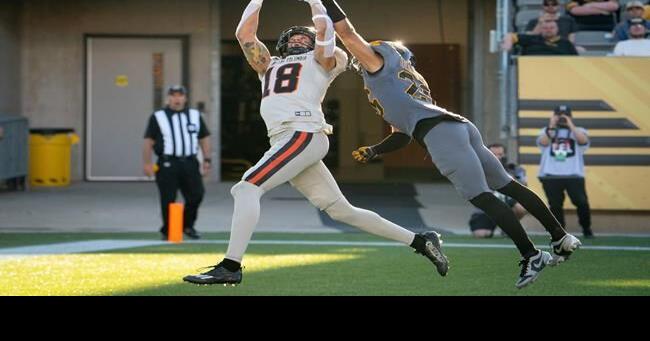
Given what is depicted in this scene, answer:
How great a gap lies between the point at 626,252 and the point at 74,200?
9737 mm

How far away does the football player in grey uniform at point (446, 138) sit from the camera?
7.69m

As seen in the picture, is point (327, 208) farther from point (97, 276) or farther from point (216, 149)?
point (216, 149)

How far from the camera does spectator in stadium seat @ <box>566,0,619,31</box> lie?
698 inches

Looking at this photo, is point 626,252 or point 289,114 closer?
point 289,114

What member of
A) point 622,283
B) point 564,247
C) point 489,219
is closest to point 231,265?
point 564,247

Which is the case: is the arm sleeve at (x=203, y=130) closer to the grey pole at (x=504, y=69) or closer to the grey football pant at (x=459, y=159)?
the grey pole at (x=504, y=69)

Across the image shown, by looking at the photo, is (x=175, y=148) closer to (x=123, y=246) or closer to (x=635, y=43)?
(x=123, y=246)

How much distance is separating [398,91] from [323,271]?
101 inches

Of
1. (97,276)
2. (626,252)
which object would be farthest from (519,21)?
(97,276)

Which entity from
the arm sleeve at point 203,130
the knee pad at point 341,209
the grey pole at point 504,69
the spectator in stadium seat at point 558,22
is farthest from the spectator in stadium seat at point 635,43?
the knee pad at point 341,209

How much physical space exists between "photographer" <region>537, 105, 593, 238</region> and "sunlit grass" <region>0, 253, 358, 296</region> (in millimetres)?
3277

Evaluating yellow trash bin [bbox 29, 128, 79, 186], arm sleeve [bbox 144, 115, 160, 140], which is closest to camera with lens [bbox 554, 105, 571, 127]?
arm sleeve [bbox 144, 115, 160, 140]

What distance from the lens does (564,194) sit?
1384 cm

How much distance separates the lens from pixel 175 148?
1323 centimetres
